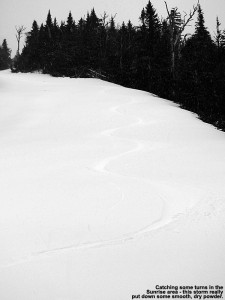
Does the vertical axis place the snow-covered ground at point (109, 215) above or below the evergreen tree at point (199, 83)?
below

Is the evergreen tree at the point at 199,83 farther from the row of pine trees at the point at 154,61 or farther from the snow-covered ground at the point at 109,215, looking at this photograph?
the snow-covered ground at the point at 109,215

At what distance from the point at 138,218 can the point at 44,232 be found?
3.96 feet

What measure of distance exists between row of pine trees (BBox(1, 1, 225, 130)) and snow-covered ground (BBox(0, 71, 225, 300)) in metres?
6.12

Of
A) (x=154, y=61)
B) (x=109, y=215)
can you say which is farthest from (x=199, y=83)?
(x=109, y=215)

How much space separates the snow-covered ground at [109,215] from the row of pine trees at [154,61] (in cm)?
612

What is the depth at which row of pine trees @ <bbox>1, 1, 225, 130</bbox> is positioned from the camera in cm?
1635

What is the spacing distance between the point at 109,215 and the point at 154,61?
2466cm

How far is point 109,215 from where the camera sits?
11.6 ft

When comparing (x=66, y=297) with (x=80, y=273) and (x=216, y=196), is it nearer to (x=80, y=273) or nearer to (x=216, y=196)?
(x=80, y=273)

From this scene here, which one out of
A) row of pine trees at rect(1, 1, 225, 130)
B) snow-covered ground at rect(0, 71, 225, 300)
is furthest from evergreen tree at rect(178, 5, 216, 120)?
snow-covered ground at rect(0, 71, 225, 300)

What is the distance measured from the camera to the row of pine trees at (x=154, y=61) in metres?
16.4

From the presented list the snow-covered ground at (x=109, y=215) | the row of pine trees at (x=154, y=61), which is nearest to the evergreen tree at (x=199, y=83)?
the row of pine trees at (x=154, y=61)

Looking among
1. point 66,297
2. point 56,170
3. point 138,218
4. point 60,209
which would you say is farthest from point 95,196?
point 66,297

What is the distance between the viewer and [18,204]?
12.7 ft
